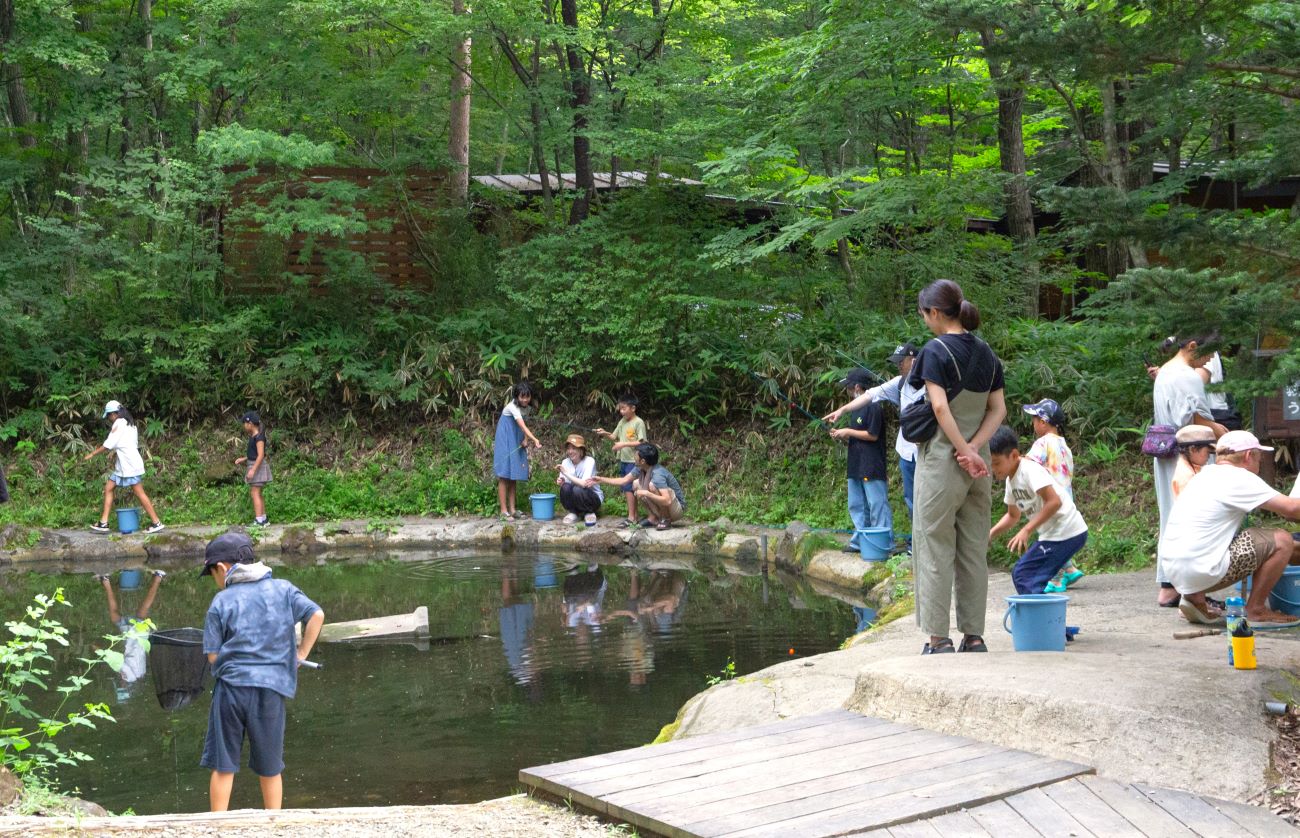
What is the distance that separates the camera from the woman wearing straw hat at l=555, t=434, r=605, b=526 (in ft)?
45.2

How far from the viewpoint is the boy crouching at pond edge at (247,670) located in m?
4.96

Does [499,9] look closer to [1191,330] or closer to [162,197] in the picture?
[162,197]

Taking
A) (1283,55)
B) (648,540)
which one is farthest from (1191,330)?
(648,540)

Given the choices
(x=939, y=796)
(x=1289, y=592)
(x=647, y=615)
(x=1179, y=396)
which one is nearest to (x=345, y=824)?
(x=939, y=796)

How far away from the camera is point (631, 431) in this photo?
45.1 ft

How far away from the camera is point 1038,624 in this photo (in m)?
5.48

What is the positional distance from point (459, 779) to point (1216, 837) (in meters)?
3.61

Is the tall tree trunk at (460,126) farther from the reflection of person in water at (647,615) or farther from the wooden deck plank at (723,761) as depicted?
the wooden deck plank at (723,761)

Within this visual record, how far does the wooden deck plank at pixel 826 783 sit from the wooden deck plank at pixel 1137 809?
404mm

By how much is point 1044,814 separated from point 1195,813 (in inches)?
18.2

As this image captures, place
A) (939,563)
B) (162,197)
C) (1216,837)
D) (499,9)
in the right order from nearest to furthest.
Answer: (1216,837) → (939,563) → (499,9) → (162,197)

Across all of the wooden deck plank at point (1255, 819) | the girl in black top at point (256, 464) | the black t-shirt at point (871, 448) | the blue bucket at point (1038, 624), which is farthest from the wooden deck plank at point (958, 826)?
the girl in black top at point (256, 464)

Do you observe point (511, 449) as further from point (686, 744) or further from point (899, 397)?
point (686, 744)

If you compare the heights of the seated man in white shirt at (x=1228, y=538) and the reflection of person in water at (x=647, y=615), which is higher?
the seated man in white shirt at (x=1228, y=538)
